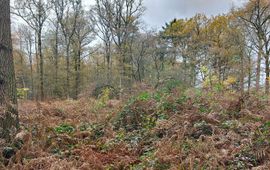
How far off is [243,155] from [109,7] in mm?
25970

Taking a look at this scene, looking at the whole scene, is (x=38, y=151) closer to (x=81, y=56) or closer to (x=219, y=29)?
(x=81, y=56)

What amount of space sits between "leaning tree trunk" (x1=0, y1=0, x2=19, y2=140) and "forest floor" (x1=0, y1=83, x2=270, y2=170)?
13.9 inches

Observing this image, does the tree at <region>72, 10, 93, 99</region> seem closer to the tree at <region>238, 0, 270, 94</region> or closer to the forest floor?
the tree at <region>238, 0, 270, 94</region>

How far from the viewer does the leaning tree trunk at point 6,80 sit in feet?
18.7

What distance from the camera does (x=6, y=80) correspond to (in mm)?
5922

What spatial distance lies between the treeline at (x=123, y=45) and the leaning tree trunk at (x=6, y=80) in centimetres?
1932

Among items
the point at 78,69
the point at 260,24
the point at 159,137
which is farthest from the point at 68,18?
the point at 159,137

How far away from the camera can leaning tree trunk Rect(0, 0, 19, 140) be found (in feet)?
18.7

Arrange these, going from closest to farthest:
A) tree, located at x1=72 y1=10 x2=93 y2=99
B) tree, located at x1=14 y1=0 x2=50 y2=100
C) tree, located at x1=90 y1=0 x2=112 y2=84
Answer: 1. tree, located at x1=14 y1=0 x2=50 y2=100
2. tree, located at x1=90 y1=0 x2=112 y2=84
3. tree, located at x1=72 y1=10 x2=93 y2=99

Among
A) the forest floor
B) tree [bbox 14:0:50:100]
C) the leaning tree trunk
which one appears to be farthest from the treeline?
the leaning tree trunk

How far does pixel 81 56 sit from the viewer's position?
106 feet

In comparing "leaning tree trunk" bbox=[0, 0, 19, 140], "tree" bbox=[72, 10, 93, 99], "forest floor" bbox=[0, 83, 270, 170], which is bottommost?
"forest floor" bbox=[0, 83, 270, 170]

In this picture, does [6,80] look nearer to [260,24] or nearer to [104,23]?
[104,23]

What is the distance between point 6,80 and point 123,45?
79.1 feet
